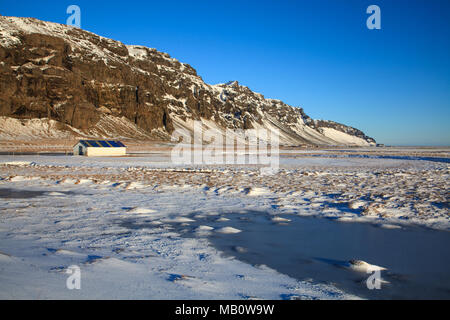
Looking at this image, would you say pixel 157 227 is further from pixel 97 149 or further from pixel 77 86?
pixel 77 86

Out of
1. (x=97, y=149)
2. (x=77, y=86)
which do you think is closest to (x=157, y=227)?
(x=97, y=149)

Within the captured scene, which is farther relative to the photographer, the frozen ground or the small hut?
the small hut

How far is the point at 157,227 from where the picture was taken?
23.6 ft

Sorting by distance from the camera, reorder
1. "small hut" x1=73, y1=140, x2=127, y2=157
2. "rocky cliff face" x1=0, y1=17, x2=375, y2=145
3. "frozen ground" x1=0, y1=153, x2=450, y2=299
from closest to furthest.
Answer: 1. "frozen ground" x1=0, y1=153, x2=450, y2=299
2. "small hut" x1=73, y1=140, x2=127, y2=157
3. "rocky cliff face" x1=0, y1=17, x2=375, y2=145

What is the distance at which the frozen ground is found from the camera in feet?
13.0

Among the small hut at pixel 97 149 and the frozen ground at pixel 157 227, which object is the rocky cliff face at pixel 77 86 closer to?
the small hut at pixel 97 149

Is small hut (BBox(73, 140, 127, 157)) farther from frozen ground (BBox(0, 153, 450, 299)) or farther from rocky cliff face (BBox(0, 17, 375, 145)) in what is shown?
rocky cliff face (BBox(0, 17, 375, 145))

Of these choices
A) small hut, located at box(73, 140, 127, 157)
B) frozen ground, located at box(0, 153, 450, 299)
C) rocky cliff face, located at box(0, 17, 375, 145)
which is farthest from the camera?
rocky cliff face, located at box(0, 17, 375, 145)

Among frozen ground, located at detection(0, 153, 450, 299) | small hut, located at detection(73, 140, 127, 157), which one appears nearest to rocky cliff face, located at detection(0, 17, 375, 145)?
small hut, located at detection(73, 140, 127, 157)

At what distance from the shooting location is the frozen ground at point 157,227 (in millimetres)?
3971

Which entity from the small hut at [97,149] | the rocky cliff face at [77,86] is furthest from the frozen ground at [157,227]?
the rocky cliff face at [77,86]

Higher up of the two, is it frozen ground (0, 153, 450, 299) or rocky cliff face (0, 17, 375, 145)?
rocky cliff face (0, 17, 375, 145)

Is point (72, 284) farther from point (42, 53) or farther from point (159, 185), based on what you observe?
point (42, 53)
